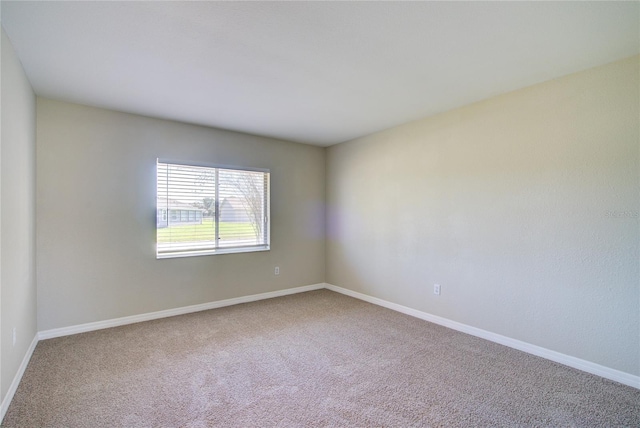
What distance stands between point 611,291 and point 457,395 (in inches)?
58.7

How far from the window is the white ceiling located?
975 mm

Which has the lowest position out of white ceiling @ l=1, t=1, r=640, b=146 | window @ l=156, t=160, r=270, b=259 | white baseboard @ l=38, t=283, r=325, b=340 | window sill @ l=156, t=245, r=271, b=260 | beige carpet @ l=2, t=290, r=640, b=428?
beige carpet @ l=2, t=290, r=640, b=428

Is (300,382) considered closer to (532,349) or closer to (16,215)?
(532,349)

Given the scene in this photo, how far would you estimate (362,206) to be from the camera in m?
4.61

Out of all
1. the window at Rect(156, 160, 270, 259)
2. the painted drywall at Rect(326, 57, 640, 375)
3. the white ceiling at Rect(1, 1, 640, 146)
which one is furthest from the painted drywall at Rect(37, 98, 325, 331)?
the painted drywall at Rect(326, 57, 640, 375)

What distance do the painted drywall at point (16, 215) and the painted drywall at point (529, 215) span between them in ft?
12.2

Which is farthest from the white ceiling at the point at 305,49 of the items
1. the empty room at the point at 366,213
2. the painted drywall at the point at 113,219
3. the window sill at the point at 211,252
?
the window sill at the point at 211,252

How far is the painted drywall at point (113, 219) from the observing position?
3.11 m

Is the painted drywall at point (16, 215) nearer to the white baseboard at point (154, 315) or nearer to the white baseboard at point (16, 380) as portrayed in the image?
the white baseboard at point (16, 380)

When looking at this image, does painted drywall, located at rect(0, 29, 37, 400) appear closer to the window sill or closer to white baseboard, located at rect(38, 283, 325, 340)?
white baseboard, located at rect(38, 283, 325, 340)

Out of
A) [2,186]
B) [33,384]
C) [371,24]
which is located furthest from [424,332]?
[2,186]

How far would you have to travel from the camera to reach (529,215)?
283 cm

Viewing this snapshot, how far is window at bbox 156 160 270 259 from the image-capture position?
3790 millimetres

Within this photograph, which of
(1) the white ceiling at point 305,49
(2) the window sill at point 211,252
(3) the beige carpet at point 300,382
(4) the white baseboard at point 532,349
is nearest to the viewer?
(1) the white ceiling at point 305,49
